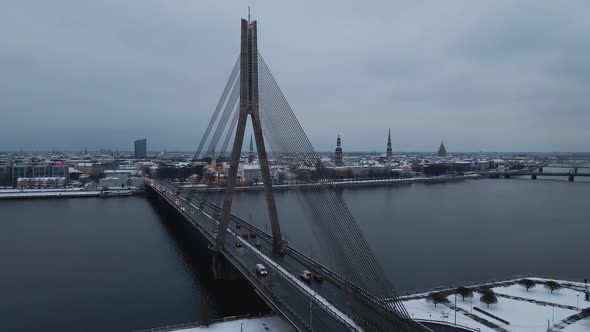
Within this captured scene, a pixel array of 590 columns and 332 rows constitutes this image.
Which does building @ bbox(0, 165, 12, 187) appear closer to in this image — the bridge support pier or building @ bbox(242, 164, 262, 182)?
building @ bbox(242, 164, 262, 182)

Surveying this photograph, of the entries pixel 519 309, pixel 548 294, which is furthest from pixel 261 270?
pixel 548 294

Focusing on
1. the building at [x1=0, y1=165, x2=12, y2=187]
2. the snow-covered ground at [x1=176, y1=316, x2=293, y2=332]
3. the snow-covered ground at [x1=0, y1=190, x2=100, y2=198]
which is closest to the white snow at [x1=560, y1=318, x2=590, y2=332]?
the snow-covered ground at [x1=176, y1=316, x2=293, y2=332]

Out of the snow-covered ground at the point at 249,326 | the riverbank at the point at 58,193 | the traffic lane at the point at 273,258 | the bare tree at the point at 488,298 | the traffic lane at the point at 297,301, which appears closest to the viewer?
the traffic lane at the point at 297,301

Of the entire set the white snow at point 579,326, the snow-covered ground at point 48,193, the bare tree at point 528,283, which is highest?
the snow-covered ground at point 48,193

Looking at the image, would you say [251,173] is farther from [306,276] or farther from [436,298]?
[436,298]

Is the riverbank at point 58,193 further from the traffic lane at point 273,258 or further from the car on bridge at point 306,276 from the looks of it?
the car on bridge at point 306,276

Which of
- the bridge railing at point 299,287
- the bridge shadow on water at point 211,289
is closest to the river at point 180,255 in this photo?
the bridge shadow on water at point 211,289

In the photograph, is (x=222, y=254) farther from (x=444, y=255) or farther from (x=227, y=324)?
(x=444, y=255)
